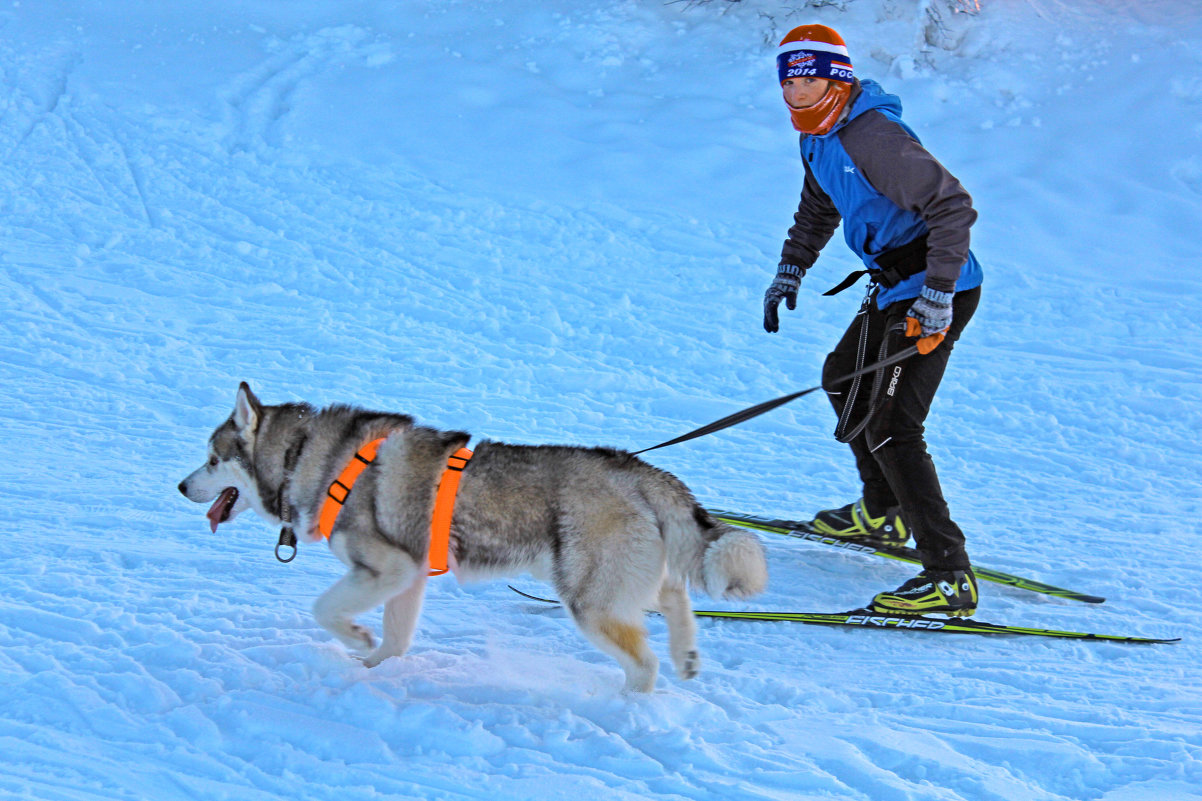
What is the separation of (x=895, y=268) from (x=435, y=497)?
7.02 ft

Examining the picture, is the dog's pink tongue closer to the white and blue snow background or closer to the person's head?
the white and blue snow background

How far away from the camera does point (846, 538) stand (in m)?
5.12

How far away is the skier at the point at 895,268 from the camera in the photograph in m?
3.95

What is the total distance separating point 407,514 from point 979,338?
594 centimetres

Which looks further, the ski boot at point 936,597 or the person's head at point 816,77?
the ski boot at point 936,597

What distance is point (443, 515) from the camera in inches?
141

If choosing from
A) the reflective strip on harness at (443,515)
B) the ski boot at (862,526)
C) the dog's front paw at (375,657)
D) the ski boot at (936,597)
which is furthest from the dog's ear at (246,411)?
the ski boot at (862,526)

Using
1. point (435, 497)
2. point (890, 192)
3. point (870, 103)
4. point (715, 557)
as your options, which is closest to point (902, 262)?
point (890, 192)

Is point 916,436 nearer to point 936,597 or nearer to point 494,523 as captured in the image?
point 936,597

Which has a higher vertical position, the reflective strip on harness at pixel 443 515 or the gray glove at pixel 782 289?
the gray glove at pixel 782 289

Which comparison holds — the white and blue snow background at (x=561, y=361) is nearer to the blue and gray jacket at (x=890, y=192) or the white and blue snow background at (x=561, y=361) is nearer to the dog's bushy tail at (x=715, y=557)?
the dog's bushy tail at (x=715, y=557)

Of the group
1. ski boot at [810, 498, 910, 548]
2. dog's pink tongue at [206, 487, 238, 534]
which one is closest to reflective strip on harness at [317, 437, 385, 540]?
dog's pink tongue at [206, 487, 238, 534]

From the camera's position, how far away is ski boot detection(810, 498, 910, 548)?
16.6 feet

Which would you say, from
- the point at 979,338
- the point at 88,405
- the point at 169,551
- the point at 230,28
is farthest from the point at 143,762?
the point at 230,28
